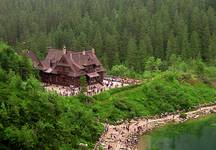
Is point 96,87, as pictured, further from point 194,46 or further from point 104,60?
point 194,46

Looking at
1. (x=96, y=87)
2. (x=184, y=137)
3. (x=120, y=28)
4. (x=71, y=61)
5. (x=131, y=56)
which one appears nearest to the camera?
(x=184, y=137)

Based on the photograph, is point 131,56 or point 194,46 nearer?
point 131,56

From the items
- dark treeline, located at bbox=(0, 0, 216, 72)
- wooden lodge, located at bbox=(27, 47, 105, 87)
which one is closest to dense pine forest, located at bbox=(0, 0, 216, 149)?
dark treeline, located at bbox=(0, 0, 216, 72)

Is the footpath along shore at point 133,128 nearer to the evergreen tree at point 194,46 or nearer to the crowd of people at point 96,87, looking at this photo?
the crowd of people at point 96,87

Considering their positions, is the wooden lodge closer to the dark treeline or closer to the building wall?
the building wall

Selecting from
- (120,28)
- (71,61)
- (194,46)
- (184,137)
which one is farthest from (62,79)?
(120,28)

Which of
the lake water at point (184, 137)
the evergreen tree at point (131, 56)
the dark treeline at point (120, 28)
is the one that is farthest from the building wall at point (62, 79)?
the lake water at point (184, 137)

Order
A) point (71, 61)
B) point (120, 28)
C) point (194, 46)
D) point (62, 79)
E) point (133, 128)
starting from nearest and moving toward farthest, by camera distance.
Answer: point (133, 128), point (71, 61), point (62, 79), point (194, 46), point (120, 28)
